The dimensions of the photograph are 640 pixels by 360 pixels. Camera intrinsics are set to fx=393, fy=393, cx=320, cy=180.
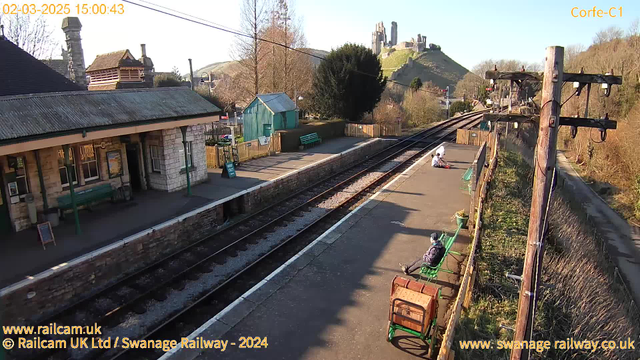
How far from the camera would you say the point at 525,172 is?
19.1 meters

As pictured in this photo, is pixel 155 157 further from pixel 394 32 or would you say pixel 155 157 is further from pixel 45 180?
pixel 394 32

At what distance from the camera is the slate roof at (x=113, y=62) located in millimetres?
19859

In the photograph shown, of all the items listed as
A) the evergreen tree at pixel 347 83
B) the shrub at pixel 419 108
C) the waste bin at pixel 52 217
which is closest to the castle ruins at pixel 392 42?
the shrub at pixel 419 108

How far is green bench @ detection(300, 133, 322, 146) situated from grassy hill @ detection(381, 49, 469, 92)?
8626 cm

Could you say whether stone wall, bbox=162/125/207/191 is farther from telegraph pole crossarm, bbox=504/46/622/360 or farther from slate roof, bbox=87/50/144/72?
telegraph pole crossarm, bbox=504/46/622/360

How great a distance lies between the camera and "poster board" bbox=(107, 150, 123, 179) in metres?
13.1

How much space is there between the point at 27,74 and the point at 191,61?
20.9m

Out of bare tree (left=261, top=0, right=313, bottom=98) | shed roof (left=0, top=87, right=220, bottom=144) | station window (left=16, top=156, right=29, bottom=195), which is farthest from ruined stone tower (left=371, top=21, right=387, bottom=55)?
station window (left=16, top=156, right=29, bottom=195)

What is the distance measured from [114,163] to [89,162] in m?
0.82

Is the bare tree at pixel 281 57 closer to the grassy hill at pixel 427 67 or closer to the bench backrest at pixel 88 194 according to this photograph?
the bench backrest at pixel 88 194

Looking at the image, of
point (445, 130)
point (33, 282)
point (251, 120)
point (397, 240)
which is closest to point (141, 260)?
point (33, 282)

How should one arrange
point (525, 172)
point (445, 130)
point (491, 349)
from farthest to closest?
point (445, 130)
point (525, 172)
point (491, 349)

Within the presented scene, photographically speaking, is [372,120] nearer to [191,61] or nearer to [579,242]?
[191,61]

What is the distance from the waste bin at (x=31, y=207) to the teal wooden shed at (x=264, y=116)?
1499 cm
